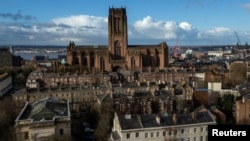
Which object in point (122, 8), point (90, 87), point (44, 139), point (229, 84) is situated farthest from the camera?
point (122, 8)

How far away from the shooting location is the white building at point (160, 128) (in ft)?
130

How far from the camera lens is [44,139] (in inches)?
1535

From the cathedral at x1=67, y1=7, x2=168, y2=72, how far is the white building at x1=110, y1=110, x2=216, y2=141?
235ft

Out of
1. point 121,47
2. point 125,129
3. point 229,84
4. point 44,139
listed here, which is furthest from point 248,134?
point 121,47

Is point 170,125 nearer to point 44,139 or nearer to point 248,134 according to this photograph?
point 44,139

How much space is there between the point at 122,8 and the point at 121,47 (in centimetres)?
1366

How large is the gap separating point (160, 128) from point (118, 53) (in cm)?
8002

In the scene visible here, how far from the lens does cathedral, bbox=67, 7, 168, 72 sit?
114500 mm

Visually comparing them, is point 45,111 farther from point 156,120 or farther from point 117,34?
point 117,34

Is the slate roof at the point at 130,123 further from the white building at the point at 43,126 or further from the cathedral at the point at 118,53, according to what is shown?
the cathedral at the point at 118,53

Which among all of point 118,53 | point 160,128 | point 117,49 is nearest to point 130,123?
point 160,128

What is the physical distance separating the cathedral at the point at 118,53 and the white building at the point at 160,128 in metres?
71.6

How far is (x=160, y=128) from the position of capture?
1590 inches

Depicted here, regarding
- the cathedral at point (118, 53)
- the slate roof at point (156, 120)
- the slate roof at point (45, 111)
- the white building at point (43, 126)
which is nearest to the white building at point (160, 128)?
the slate roof at point (156, 120)
